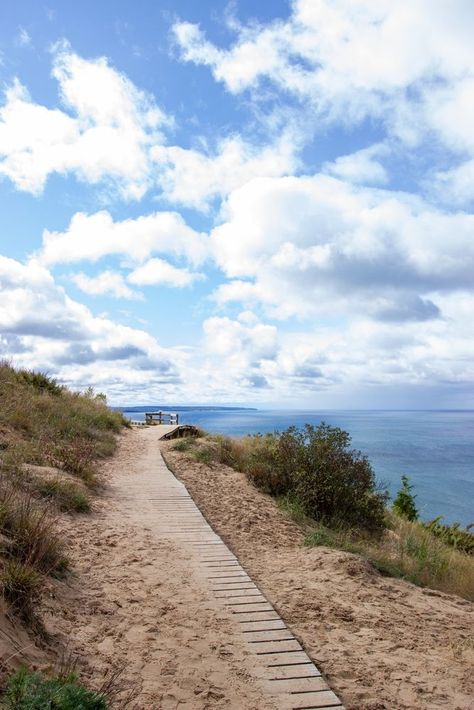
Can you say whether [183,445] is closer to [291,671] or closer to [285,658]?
[285,658]

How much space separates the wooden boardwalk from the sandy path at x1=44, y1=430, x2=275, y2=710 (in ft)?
0.37

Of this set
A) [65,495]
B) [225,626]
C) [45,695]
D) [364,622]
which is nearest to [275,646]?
[225,626]

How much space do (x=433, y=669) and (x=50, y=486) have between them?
6159 millimetres

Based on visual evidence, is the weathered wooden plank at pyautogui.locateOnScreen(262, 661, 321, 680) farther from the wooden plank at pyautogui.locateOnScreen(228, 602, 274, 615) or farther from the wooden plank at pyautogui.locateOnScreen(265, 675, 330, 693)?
the wooden plank at pyautogui.locateOnScreen(228, 602, 274, 615)

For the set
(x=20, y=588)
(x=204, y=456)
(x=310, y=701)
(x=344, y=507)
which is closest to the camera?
(x=310, y=701)

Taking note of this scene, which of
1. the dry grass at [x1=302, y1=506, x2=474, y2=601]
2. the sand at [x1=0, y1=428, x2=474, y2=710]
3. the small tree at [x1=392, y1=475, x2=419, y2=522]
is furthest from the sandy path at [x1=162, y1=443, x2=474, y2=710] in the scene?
the small tree at [x1=392, y1=475, x2=419, y2=522]

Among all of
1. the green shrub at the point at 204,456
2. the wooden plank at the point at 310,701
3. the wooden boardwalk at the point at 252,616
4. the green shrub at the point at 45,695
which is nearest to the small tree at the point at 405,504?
the green shrub at the point at 204,456

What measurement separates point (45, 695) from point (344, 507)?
9.53m

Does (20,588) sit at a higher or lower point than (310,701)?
higher

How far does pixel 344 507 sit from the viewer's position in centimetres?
1143

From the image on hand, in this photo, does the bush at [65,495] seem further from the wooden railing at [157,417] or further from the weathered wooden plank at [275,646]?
the wooden railing at [157,417]

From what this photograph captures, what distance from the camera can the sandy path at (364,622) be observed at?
4230 millimetres

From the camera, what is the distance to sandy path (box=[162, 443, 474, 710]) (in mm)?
4230

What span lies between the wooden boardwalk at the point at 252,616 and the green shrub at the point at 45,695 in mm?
1603
